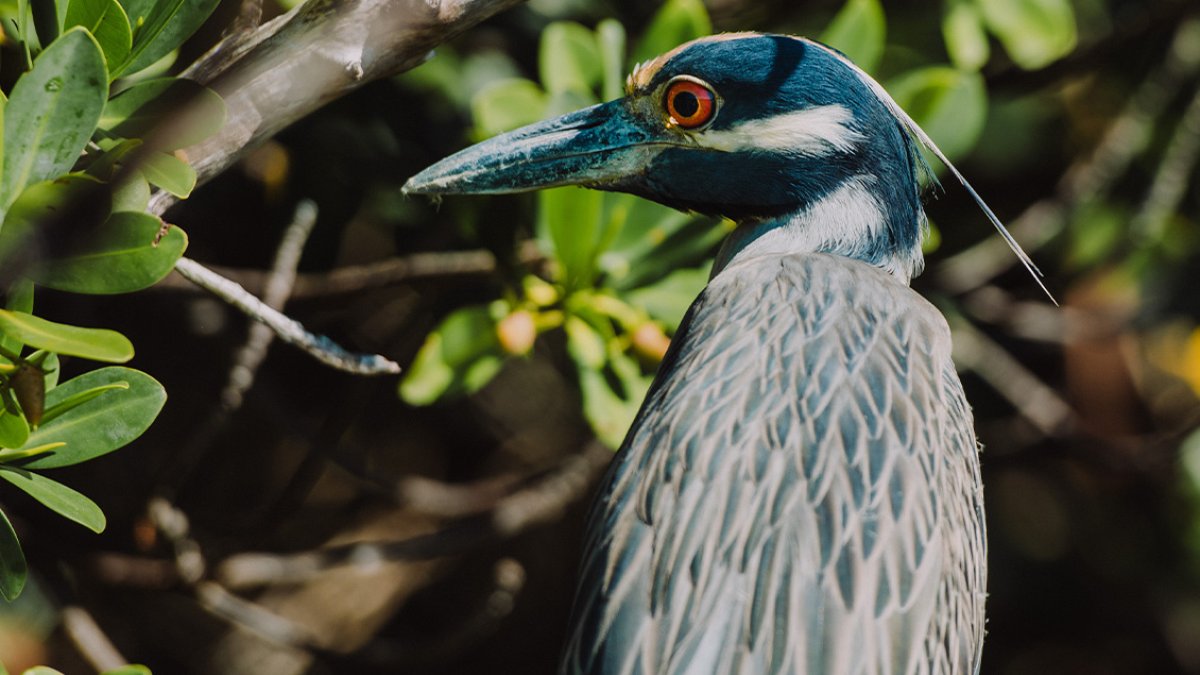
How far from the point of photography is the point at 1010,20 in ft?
8.87

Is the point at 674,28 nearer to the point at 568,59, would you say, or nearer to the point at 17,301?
the point at 568,59

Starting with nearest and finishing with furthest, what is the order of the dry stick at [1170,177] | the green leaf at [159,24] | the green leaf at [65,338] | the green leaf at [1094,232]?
the green leaf at [65,338], the green leaf at [159,24], the dry stick at [1170,177], the green leaf at [1094,232]

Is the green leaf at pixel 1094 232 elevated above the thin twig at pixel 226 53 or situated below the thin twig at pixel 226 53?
below

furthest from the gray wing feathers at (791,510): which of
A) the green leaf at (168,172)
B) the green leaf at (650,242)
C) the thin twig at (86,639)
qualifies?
the thin twig at (86,639)

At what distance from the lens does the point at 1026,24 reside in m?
2.72

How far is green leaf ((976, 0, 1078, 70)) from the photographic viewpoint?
2.70 meters

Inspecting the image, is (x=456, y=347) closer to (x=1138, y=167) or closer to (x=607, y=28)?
(x=607, y=28)

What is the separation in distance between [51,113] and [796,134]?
130 cm

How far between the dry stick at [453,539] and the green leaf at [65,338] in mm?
1689

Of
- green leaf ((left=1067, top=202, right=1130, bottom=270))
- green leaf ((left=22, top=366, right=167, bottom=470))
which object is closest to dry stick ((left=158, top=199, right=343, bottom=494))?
green leaf ((left=22, top=366, right=167, bottom=470))

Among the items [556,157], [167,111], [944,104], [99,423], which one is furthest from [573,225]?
[99,423]

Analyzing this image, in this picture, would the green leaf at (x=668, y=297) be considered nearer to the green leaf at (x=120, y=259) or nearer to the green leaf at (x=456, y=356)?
the green leaf at (x=456, y=356)

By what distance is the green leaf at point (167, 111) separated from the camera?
1400 millimetres

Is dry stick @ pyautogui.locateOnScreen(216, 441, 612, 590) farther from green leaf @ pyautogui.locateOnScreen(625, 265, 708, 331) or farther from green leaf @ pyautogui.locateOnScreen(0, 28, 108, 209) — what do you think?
green leaf @ pyautogui.locateOnScreen(0, 28, 108, 209)
